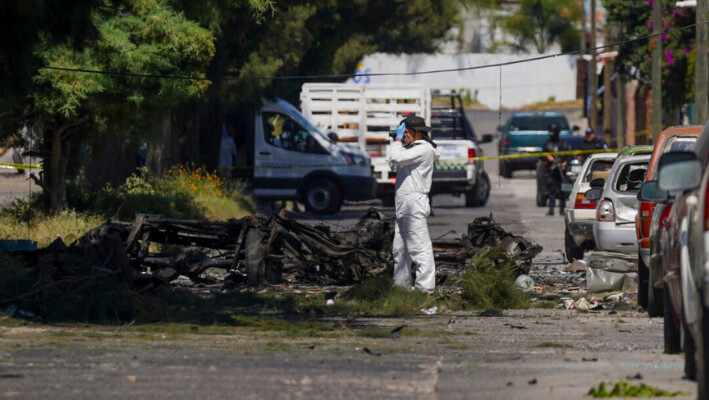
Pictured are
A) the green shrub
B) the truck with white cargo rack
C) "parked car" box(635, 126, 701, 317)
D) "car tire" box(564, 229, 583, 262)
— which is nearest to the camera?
"parked car" box(635, 126, 701, 317)

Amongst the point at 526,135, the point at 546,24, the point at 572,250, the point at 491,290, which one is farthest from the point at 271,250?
the point at 546,24

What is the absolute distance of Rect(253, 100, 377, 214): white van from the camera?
29500 millimetres

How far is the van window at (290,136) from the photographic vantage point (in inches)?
1165

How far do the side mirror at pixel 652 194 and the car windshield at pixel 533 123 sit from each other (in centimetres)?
3494

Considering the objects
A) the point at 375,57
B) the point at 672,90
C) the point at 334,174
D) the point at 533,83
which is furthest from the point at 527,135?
the point at 533,83

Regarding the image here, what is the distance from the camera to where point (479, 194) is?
107ft

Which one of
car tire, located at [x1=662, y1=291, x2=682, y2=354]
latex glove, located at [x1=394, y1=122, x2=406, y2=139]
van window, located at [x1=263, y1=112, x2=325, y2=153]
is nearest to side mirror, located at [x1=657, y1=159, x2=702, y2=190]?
car tire, located at [x1=662, y1=291, x2=682, y2=354]

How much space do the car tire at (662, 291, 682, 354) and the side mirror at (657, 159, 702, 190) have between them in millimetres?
1679

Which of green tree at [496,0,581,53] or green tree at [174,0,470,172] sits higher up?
green tree at [496,0,581,53]

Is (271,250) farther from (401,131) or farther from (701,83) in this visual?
(701,83)

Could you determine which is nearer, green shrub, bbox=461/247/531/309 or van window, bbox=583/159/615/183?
green shrub, bbox=461/247/531/309

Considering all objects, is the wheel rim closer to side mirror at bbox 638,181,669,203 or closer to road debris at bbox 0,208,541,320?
road debris at bbox 0,208,541,320

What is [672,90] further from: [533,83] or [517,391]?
[533,83]

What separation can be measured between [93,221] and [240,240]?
5.15 metres
